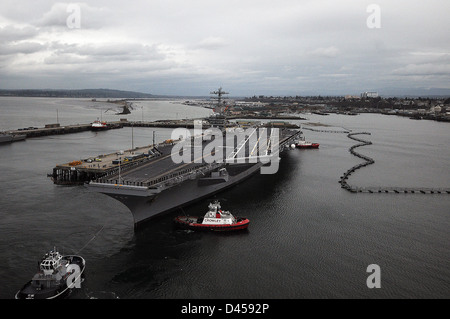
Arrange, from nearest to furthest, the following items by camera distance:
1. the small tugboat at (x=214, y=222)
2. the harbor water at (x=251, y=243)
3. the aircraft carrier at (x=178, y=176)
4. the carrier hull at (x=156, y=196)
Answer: the harbor water at (x=251, y=243) → the carrier hull at (x=156, y=196) → the aircraft carrier at (x=178, y=176) → the small tugboat at (x=214, y=222)

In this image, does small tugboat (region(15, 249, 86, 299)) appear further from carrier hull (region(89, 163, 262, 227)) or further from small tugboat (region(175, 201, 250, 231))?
small tugboat (region(175, 201, 250, 231))

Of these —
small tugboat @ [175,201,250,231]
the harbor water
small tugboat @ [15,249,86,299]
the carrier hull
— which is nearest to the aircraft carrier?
the carrier hull

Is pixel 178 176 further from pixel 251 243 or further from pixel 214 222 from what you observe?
pixel 251 243

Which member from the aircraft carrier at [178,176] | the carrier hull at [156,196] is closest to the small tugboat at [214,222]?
the carrier hull at [156,196]

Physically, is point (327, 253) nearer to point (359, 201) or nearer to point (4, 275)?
point (359, 201)

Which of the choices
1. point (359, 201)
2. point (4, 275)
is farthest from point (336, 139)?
point (4, 275)

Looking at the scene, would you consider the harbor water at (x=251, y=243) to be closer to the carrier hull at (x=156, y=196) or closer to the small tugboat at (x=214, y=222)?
the small tugboat at (x=214, y=222)
